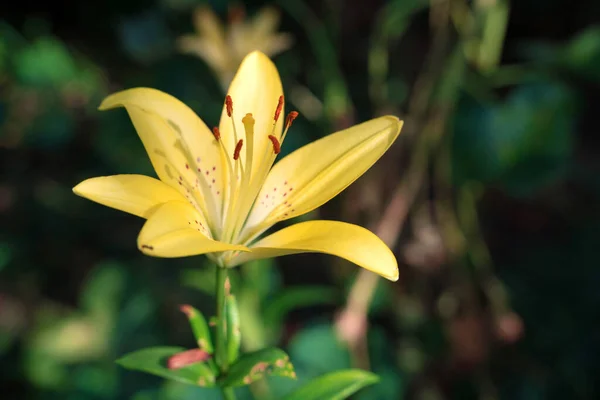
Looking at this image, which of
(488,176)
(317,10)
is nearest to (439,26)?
(488,176)

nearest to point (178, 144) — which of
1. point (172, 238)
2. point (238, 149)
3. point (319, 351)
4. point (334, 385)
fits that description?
point (238, 149)

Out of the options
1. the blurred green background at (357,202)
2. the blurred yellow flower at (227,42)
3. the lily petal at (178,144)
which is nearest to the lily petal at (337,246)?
the lily petal at (178,144)

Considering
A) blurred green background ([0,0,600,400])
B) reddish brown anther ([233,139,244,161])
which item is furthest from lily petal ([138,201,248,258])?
blurred green background ([0,0,600,400])

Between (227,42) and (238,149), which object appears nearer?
(238,149)

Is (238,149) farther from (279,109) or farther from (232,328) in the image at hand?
(232,328)

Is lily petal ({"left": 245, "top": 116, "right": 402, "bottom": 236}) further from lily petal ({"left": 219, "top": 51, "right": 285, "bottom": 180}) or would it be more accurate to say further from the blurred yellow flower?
the blurred yellow flower

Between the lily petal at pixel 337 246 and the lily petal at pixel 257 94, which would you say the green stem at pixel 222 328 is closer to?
the lily petal at pixel 337 246
